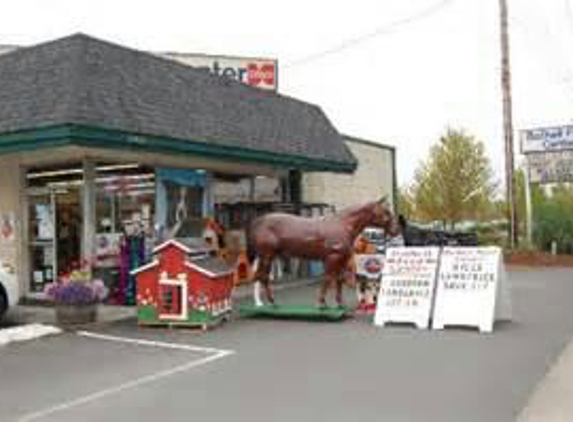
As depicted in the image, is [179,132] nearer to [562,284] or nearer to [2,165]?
[2,165]

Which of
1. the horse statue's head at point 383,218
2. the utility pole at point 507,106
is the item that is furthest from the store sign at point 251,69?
the horse statue's head at point 383,218

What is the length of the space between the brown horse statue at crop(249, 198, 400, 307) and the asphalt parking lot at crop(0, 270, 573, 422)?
40.8 inches

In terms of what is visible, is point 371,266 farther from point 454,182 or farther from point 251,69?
point 454,182

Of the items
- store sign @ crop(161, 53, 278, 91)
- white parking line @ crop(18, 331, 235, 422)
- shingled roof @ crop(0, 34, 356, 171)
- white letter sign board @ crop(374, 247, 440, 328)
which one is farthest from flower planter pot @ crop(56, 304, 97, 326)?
store sign @ crop(161, 53, 278, 91)

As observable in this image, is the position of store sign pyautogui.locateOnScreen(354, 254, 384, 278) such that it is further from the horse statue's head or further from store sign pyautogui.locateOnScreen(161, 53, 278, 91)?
store sign pyautogui.locateOnScreen(161, 53, 278, 91)

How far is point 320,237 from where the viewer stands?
14570 millimetres

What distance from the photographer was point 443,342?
11648 millimetres

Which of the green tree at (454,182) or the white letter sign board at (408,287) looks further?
the green tree at (454,182)

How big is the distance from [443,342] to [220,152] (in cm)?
695

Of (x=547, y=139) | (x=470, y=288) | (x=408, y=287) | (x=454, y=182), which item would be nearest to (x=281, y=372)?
(x=408, y=287)

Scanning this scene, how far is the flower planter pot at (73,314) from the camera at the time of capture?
13625 millimetres

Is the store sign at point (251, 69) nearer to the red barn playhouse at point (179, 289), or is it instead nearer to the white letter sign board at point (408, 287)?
the white letter sign board at point (408, 287)

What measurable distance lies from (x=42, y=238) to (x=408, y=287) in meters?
7.50

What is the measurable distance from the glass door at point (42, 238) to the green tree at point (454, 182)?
93.8 ft
